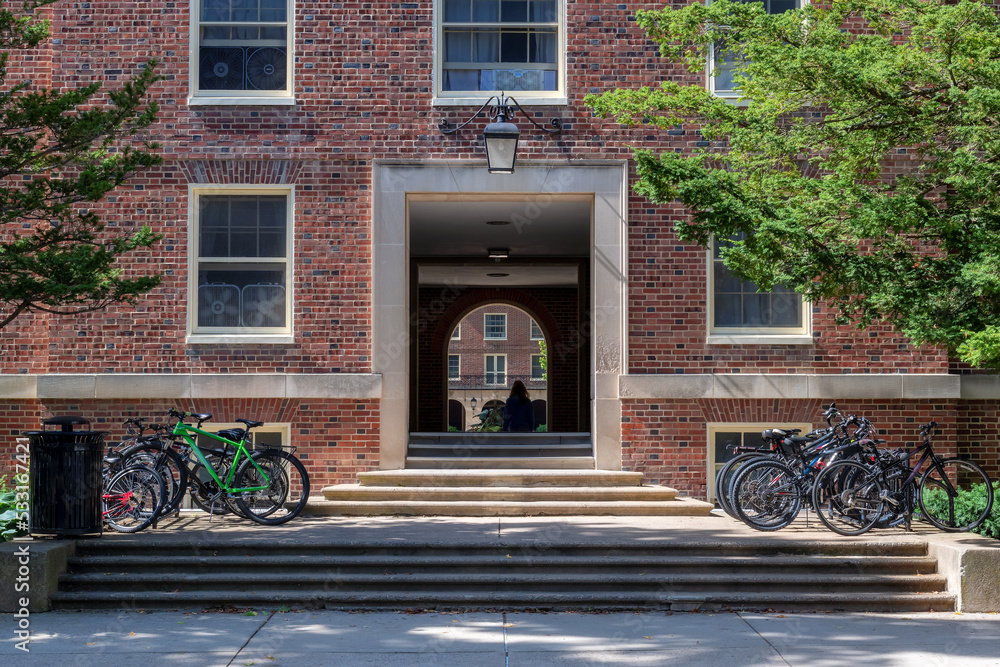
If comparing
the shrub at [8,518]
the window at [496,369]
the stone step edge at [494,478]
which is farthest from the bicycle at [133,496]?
the window at [496,369]

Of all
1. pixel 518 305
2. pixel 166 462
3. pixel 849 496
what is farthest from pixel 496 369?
pixel 849 496

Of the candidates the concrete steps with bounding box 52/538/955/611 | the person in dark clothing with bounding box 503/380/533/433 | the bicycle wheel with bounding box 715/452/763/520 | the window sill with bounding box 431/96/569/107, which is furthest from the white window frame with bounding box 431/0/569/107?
the person in dark clothing with bounding box 503/380/533/433

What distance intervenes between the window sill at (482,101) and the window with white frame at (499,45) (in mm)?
228

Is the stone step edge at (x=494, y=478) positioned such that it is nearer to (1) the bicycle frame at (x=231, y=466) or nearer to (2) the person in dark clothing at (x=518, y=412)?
(1) the bicycle frame at (x=231, y=466)

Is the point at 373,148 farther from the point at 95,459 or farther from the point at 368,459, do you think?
the point at 95,459

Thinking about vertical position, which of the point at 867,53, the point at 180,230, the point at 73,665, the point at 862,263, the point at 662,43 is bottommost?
the point at 73,665

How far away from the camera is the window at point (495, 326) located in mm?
61281

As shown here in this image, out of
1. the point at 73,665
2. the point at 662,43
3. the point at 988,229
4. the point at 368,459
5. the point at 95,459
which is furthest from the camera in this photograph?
the point at 368,459

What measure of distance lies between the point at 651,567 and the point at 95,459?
486cm

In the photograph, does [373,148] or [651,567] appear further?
[373,148]

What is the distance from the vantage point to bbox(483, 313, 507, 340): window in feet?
201

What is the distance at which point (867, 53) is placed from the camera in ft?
27.0

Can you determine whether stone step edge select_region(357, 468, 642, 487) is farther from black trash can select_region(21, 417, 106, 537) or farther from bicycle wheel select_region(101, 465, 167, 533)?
black trash can select_region(21, 417, 106, 537)

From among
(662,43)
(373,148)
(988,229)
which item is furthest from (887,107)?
(373,148)
